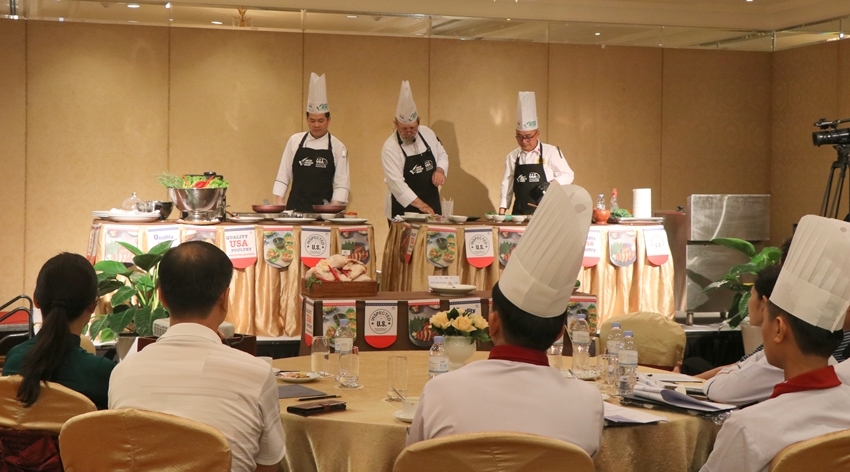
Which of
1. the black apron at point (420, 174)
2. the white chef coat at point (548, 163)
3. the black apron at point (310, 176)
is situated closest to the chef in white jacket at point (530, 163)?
the white chef coat at point (548, 163)

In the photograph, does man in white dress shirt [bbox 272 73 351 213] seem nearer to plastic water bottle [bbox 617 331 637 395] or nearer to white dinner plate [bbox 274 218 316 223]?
white dinner plate [bbox 274 218 316 223]

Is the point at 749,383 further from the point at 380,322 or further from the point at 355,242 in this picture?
the point at 355,242

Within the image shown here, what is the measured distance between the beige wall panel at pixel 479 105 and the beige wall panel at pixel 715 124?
1.40m

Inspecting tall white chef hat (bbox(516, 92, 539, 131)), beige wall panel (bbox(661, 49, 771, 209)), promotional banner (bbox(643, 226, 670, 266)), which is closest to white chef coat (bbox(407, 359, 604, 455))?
promotional banner (bbox(643, 226, 670, 266))

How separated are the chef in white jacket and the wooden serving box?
3.34 m

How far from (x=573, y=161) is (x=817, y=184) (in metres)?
2.34

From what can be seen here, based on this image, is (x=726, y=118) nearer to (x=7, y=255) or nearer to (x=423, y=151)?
(x=423, y=151)

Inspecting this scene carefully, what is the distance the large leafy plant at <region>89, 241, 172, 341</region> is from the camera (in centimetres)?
488

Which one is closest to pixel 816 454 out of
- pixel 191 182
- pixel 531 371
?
pixel 531 371

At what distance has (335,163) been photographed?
7.62 metres

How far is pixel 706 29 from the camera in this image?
9617 mm

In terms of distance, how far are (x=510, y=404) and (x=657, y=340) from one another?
1959mm

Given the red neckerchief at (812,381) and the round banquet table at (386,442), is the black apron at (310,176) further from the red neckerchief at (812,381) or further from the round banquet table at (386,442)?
the red neckerchief at (812,381)

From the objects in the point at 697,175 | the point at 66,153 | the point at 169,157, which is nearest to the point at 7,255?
the point at 66,153
